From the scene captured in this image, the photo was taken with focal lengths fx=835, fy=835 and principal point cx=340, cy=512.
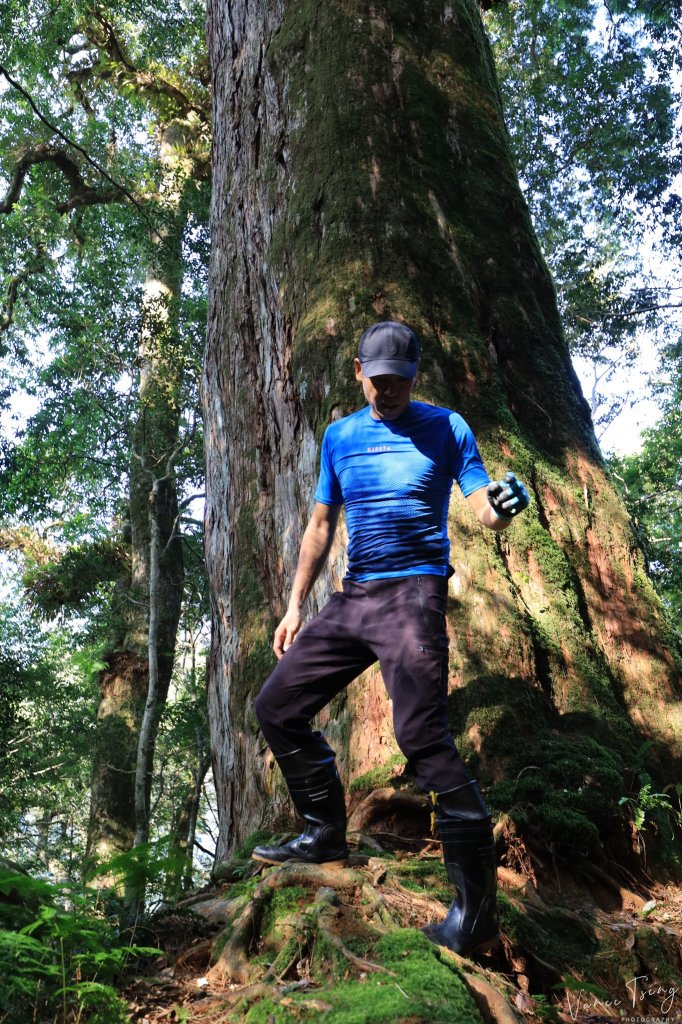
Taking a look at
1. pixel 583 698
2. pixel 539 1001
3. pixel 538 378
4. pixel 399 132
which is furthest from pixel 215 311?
pixel 539 1001

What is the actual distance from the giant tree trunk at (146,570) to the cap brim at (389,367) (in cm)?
899

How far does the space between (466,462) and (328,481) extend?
1.92ft

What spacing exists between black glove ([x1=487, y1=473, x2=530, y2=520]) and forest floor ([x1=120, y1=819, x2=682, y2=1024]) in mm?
1415

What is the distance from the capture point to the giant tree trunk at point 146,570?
494 inches

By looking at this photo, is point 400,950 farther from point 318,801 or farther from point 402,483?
point 402,483

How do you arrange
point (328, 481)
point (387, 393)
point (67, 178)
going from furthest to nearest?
point (67, 178)
point (328, 481)
point (387, 393)

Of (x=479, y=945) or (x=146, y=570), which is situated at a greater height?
(x=146, y=570)

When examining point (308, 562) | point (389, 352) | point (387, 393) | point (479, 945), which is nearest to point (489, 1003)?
point (479, 945)

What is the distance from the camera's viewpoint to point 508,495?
9.00 ft

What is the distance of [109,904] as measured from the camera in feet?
13.5

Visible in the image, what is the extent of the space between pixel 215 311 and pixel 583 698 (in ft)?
13.2

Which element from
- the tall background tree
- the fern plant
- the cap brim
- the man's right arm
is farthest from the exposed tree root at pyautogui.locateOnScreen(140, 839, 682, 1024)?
the tall background tree

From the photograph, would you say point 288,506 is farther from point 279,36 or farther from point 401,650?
point 279,36
